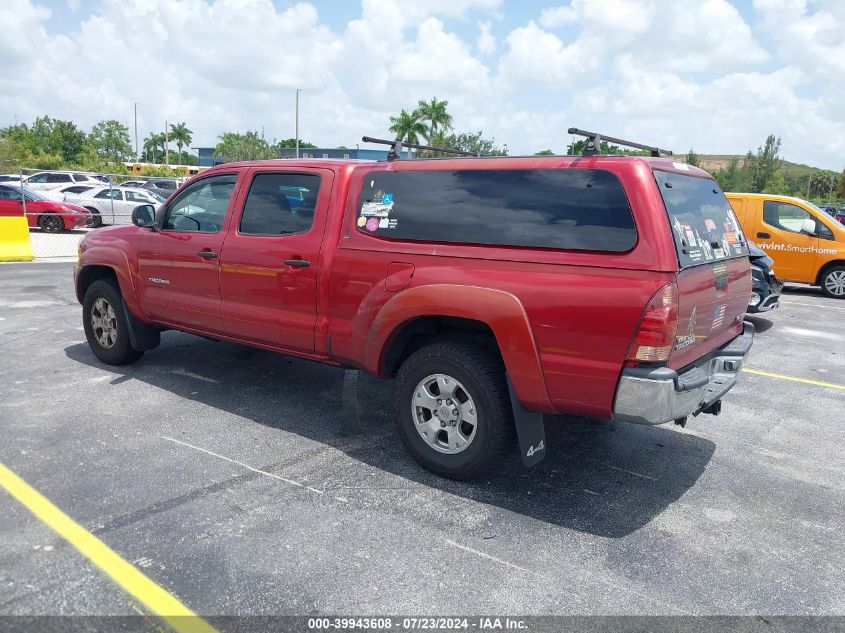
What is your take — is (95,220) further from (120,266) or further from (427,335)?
(427,335)

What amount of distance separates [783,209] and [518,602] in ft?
38.5

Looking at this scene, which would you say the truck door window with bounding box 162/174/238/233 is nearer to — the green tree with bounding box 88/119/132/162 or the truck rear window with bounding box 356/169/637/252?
the truck rear window with bounding box 356/169/637/252

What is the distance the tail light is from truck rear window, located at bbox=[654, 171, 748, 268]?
0.25m

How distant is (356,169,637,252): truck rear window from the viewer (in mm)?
3467

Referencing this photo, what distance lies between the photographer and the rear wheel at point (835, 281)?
499 inches

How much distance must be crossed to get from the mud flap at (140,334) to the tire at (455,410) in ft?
9.96

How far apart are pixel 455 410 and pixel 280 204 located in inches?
81.7

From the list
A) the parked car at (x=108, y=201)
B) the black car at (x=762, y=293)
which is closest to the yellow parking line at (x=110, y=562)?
the black car at (x=762, y=293)

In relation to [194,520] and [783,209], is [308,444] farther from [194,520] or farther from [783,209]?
[783,209]

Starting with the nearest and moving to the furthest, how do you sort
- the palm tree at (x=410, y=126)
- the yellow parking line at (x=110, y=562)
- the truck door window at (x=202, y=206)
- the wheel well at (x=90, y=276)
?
the yellow parking line at (x=110, y=562)
the truck door window at (x=202, y=206)
the wheel well at (x=90, y=276)
the palm tree at (x=410, y=126)

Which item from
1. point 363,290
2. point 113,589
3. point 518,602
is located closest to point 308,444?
point 363,290

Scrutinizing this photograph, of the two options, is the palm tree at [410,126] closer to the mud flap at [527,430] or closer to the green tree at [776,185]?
the green tree at [776,185]

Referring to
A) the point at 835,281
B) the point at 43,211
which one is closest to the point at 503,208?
the point at 835,281

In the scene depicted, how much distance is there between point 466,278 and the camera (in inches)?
151
